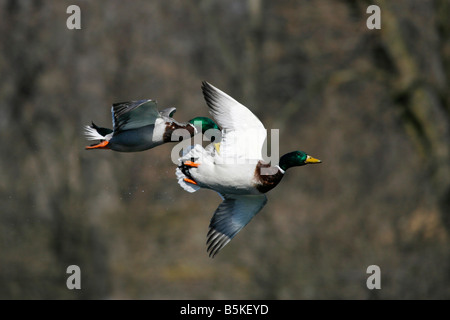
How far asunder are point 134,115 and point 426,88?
Result: 10735 millimetres

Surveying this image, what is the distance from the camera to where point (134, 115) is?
5926 mm

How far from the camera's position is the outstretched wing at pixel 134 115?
562 centimetres

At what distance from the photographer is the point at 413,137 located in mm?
15906

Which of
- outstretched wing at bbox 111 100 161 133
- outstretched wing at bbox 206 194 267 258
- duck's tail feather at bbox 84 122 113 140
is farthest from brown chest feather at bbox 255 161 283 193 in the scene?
duck's tail feather at bbox 84 122 113 140

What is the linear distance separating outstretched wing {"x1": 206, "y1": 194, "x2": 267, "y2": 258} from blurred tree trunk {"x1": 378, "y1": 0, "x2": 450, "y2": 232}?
9044 millimetres

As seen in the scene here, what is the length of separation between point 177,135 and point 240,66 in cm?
1194

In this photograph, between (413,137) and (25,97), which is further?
(413,137)

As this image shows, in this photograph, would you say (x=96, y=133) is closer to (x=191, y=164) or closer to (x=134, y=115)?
(x=134, y=115)

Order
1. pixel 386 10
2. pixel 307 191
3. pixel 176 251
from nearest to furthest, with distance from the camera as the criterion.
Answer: pixel 386 10 → pixel 307 191 → pixel 176 251

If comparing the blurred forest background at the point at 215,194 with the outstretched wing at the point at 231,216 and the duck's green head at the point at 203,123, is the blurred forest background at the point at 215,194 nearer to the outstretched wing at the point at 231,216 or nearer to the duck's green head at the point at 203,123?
the duck's green head at the point at 203,123

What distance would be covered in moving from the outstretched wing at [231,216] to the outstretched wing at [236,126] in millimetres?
700

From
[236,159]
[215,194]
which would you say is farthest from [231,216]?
[215,194]
